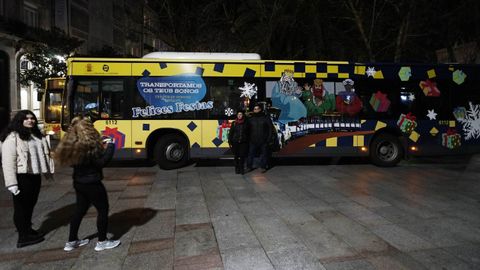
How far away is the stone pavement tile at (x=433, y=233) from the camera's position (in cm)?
507

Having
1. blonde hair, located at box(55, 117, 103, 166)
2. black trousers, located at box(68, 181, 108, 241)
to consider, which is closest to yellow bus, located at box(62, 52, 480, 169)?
black trousers, located at box(68, 181, 108, 241)

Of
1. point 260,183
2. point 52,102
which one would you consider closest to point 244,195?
point 260,183

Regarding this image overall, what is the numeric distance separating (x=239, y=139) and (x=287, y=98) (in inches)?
79.6

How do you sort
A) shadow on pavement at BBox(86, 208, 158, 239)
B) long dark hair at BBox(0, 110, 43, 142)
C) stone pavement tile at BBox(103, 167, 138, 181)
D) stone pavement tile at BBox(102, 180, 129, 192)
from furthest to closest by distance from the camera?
stone pavement tile at BBox(103, 167, 138, 181) → stone pavement tile at BBox(102, 180, 129, 192) → shadow on pavement at BBox(86, 208, 158, 239) → long dark hair at BBox(0, 110, 43, 142)

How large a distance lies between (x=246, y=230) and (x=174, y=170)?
228 inches

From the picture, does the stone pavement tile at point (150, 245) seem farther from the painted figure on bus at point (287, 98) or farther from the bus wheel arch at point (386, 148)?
the bus wheel arch at point (386, 148)

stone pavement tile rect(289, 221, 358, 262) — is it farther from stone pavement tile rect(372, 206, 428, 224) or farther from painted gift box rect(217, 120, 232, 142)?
painted gift box rect(217, 120, 232, 142)

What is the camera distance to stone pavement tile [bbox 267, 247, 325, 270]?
14.2ft

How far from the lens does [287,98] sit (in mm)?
11078

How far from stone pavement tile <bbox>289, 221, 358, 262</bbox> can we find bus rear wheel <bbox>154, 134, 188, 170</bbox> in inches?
232

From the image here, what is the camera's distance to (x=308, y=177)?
989cm

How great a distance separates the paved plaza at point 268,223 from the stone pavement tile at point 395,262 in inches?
0.4

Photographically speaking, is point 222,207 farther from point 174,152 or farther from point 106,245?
point 174,152

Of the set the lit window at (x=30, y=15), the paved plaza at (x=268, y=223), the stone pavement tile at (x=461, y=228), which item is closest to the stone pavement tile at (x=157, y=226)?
the paved plaza at (x=268, y=223)
